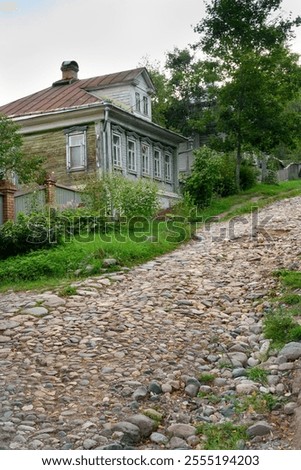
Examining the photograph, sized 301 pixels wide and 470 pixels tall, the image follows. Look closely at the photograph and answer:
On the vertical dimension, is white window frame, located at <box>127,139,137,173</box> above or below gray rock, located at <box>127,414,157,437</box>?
above

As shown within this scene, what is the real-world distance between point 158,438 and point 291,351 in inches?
77.3

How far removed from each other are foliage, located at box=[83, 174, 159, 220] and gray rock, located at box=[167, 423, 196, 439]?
12091 mm

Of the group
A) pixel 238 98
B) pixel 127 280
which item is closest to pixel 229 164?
pixel 238 98

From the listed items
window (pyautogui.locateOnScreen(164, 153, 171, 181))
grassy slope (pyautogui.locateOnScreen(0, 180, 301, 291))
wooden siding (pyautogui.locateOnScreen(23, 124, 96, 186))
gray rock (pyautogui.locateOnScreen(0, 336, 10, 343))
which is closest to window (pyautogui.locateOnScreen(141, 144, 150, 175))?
window (pyautogui.locateOnScreen(164, 153, 171, 181))

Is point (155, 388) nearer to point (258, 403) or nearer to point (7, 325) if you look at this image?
point (258, 403)

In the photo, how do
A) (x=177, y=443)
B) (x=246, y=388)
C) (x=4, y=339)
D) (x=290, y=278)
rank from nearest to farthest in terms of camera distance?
(x=177, y=443)
(x=246, y=388)
(x=4, y=339)
(x=290, y=278)

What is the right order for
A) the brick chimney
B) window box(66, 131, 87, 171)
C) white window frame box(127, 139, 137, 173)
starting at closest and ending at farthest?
window box(66, 131, 87, 171), white window frame box(127, 139, 137, 173), the brick chimney

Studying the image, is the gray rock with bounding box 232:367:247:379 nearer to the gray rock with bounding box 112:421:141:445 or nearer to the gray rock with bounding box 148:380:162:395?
the gray rock with bounding box 148:380:162:395

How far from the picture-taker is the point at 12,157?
18547mm

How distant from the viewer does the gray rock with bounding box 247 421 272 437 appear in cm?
489

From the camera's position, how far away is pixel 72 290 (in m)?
9.81

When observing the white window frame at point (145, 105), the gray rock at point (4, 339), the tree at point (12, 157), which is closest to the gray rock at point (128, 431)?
the gray rock at point (4, 339)

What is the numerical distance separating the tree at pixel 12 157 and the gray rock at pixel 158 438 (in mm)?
14289

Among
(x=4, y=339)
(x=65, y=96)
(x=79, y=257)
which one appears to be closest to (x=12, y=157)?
(x=65, y=96)
